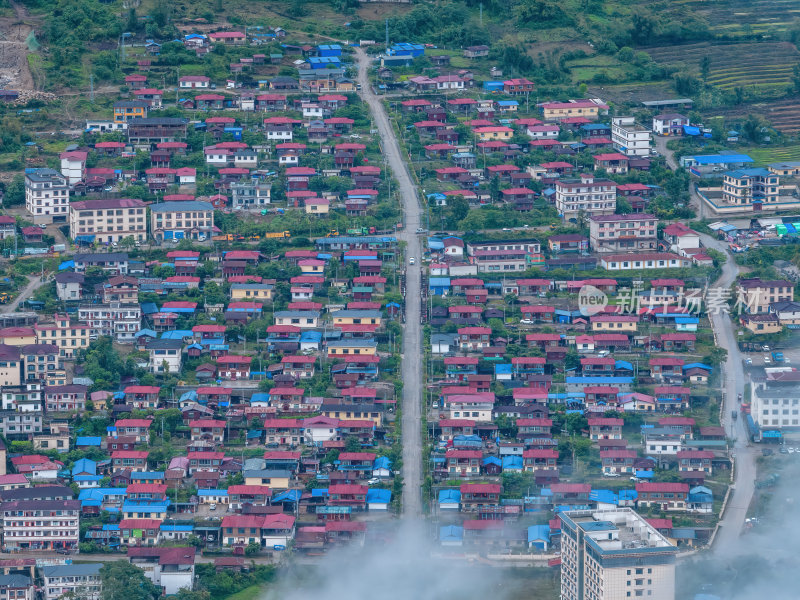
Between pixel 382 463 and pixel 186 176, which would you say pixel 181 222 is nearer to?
pixel 186 176

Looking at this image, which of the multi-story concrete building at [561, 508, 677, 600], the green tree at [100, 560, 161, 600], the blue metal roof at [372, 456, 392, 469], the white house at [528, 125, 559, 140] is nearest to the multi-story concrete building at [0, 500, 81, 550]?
the green tree at [100, 560, 161, 600]

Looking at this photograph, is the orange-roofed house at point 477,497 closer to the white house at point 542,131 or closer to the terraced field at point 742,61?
the white house at point 542,131

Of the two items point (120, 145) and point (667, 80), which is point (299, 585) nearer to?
point (120, 145)

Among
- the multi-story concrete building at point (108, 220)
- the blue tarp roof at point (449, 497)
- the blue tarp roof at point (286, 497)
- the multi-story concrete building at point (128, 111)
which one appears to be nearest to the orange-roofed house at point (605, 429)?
the blue tarp roof at point (449, 497)

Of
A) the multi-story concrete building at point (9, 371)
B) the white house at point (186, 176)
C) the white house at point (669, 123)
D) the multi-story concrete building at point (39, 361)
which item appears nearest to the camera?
the multi-story concrete building at point (9, 371)

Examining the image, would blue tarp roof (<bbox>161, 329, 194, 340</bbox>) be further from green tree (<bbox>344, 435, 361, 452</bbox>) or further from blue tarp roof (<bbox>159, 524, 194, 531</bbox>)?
blue tarp roof (<bbox>159, 524, 194, 531</bbox>)

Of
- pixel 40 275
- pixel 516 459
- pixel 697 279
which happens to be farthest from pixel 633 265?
pixel 40 275
